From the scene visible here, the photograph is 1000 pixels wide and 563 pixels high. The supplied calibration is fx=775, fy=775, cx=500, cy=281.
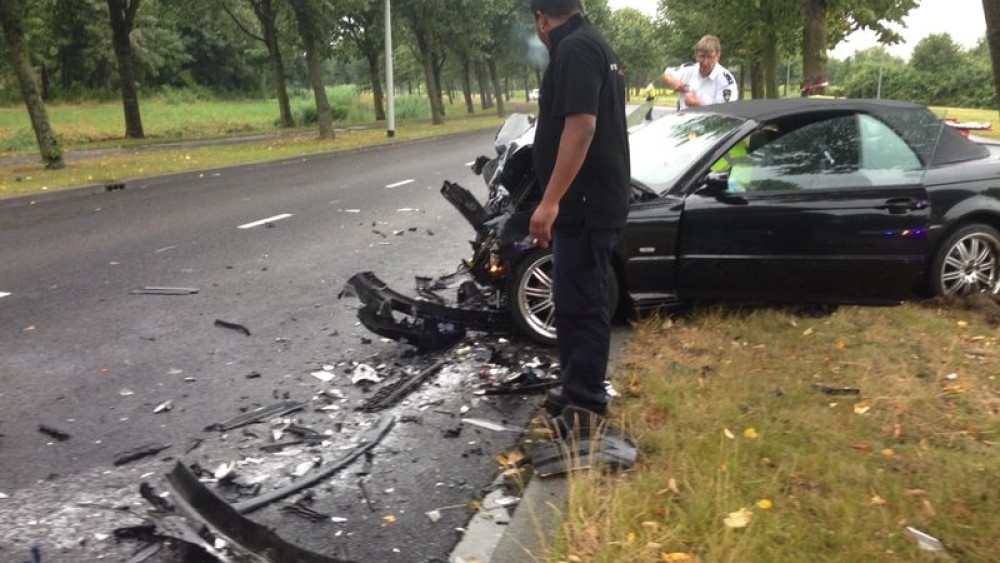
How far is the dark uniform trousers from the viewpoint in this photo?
3416mm

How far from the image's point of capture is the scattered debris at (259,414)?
3.97 m

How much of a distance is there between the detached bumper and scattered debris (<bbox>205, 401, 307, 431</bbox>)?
888 millimetres

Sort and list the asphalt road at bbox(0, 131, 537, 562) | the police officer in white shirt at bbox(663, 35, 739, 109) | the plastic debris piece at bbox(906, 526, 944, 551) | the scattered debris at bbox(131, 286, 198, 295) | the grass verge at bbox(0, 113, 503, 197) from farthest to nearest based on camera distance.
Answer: the grass verge at bbox(0, 113, 503, 197)
the police officer in white shirt at bbox(663, 35, 739, 109)
the scattered debris at bbox(131, 286, 198, 295)
the asphalt road at bbox(0, 131, 537, 562)
the plastic debris piece at bbox(906, 526, 944, 551)

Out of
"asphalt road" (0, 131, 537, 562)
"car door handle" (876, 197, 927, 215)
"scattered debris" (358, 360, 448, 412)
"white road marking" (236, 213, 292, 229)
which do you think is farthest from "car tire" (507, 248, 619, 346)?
"white road marking" (236, 213, 292, 229)

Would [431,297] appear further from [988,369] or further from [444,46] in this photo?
[444,46]

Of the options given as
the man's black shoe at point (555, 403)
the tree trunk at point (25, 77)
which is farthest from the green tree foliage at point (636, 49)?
the man's black shoe at point (555, 403)

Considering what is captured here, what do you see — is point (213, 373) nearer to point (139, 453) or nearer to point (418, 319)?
point (139, 453)

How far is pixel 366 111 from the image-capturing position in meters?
48.6

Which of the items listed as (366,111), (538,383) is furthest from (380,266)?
(366,111)

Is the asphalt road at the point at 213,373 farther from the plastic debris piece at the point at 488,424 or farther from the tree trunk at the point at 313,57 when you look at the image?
the tree trunk at the point at 313,57

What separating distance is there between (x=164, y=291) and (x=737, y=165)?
15.5 ft

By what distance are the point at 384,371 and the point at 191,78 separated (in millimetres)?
72911

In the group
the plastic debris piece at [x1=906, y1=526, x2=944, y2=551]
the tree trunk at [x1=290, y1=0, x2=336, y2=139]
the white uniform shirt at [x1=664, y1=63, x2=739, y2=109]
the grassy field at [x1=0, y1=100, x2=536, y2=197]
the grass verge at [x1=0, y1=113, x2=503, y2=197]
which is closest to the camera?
the plastic debris piece at [x1=906, y1=526, x2=944, y2=551]

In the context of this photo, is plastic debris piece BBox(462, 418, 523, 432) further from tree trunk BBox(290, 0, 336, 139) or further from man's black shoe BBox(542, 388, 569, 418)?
tree trunk BBox(290, 0, 336, 139)
